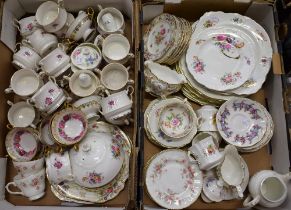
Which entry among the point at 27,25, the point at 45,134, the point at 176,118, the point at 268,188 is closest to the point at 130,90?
the point at 176,118

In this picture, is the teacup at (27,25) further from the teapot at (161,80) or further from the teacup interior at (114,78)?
the teapot at (161,80)

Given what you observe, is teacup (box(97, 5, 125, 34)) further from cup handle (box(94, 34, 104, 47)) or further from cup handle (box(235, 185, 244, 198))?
cup handle (box(235, 185, 244, 198))

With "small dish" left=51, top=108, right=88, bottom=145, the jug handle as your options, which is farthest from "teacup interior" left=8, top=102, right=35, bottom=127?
the jug handle

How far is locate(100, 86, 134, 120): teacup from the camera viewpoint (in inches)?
43.8

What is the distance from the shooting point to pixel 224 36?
1.29 m

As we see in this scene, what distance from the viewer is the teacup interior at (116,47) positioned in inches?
48.4

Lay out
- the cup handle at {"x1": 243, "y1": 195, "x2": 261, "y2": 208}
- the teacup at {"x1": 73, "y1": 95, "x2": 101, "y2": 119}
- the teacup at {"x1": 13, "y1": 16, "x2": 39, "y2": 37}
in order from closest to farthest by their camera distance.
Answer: the cup handle at {"x1": 243, "y1": 195, "x2": 261, "y2": 208}, the teacup at {"x1": 73, "y1": 95, "x2": 101, "y2": 119}, the teacup at {"x1": 13, "y1": 16, "x2": 39, "y2": 37}

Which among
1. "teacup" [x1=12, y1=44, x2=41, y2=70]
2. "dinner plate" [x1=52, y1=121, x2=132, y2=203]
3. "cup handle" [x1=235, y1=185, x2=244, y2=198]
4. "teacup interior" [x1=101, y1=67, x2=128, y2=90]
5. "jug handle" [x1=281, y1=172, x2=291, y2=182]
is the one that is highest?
"teacup" [x1=12, y1=44, x2=41, y2=70]

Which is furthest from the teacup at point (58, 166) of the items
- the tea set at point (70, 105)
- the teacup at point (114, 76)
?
the teacup at point (114, 76)

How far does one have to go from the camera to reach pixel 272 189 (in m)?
1.11

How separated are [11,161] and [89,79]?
359 millimetres

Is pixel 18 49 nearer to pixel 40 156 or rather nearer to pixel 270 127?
pixel 40 156

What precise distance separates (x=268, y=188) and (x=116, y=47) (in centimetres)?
65

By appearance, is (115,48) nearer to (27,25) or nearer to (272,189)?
(27,25)
